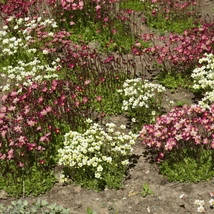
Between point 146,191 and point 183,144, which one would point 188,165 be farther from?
point 146,191

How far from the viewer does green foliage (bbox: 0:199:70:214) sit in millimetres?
6617

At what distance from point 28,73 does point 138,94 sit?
287cm

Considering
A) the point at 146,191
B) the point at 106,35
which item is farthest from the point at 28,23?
the point at 146,191

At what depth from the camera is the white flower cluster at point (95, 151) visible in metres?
7.08

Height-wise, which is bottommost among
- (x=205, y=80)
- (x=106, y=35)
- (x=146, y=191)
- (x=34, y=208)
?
(x=34, y=208)

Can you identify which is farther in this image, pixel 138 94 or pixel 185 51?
pixel 185 51

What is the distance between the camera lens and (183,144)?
7.34m

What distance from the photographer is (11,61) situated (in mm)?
11062

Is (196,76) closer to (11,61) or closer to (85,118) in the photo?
(85,118)

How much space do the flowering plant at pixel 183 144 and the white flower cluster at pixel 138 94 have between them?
Answer: 93cm

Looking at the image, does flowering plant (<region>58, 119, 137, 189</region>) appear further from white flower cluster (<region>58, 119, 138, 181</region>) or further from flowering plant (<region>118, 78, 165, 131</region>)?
flowering plant (<region>118, 78, 165, 131</region>)

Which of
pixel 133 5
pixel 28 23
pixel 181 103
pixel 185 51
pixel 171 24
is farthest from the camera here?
pixel 133 5

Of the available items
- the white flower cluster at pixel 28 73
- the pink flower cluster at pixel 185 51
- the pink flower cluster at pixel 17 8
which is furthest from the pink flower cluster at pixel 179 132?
the pink flower cluster at pixel 17 8

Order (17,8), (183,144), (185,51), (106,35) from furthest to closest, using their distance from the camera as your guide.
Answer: (17,8) → (106,35) → (185,51) → (183,144)
